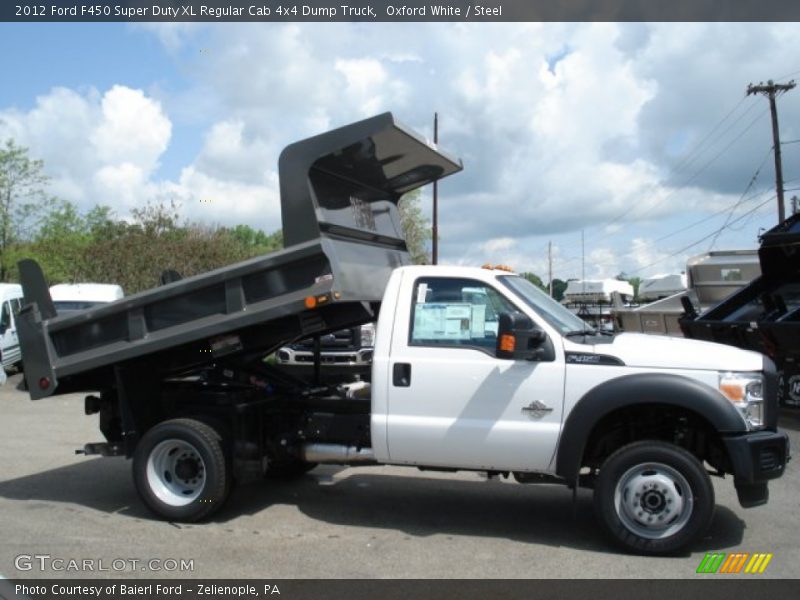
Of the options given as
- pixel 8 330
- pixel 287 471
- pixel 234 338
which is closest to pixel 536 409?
pixel 234 338

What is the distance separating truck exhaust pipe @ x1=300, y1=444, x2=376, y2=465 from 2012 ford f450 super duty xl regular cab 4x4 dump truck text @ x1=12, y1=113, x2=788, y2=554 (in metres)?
0.01

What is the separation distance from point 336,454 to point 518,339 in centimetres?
192

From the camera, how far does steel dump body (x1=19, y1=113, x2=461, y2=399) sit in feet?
19.7

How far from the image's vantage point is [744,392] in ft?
17.9

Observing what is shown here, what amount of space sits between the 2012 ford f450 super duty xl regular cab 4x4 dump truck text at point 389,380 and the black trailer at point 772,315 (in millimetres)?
5930

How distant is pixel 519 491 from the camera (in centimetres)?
749

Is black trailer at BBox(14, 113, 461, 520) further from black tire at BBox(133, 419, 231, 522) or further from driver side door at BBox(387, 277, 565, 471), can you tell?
driver side door at BBox(387, 277, 565, 471)

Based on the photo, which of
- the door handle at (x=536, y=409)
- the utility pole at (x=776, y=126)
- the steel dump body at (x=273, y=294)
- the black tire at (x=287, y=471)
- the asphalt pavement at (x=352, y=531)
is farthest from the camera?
the utility pole at (x=776, y=126)

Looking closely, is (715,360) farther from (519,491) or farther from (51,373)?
(51,373)

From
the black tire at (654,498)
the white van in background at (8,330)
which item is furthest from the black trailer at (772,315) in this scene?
the white van in background at (8,330)

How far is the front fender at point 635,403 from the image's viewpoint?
17.5 feet

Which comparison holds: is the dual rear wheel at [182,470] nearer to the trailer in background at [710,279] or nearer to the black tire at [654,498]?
the black tire at [654,498]
